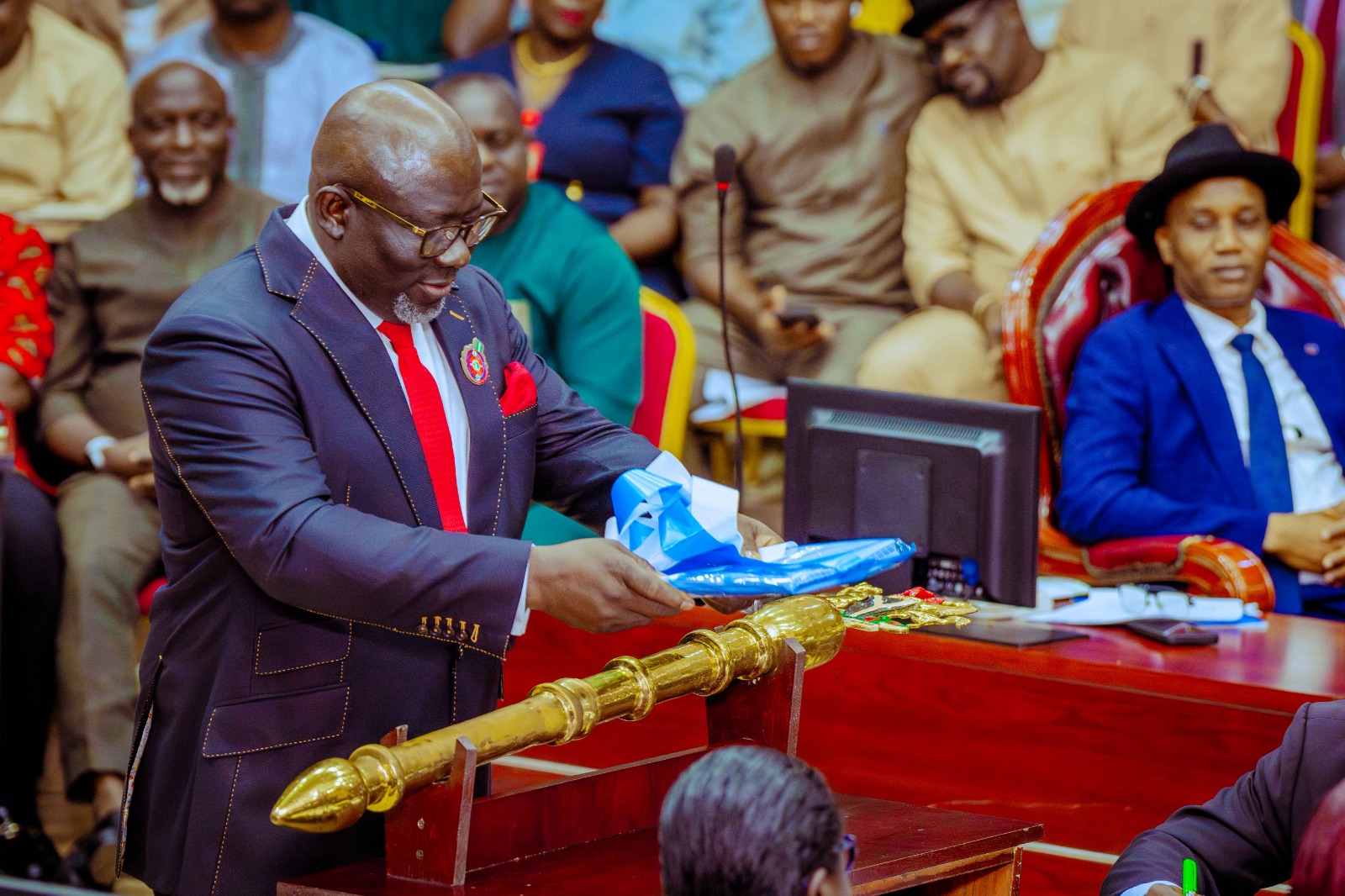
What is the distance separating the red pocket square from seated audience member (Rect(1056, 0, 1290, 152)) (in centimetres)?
321

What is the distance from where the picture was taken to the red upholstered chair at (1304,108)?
458cm

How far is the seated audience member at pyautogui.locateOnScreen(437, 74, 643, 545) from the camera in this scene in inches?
163

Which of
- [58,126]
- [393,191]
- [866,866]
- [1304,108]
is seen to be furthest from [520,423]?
Result: [58,126]

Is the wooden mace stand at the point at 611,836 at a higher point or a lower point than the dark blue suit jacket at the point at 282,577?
lower

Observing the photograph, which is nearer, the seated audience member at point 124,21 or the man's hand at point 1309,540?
the man's hand at point 1309,540

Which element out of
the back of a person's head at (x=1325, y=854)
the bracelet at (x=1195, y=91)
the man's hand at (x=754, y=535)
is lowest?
the back of a person's head at (x=1325, y=854)

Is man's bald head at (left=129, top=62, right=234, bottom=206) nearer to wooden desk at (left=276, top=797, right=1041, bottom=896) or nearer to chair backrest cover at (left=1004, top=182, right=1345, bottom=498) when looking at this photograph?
chair backrest cover at (left=1004, top=182, right=1345, bottom=498)

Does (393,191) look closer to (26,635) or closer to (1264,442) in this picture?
(26,635)

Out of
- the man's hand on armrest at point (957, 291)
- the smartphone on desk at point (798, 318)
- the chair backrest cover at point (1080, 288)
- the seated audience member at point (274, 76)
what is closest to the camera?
the chair backrest cover at point (1080, 288)

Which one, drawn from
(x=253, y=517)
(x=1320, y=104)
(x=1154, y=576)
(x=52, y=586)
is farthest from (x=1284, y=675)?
(x=52, y=586)

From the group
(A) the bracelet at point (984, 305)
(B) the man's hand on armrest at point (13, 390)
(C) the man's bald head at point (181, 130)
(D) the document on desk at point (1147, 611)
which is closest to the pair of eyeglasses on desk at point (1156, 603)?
(D) the document on desk at point (1147, 611)

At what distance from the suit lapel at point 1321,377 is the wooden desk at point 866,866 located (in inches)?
96.9

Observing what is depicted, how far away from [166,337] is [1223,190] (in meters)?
2.87

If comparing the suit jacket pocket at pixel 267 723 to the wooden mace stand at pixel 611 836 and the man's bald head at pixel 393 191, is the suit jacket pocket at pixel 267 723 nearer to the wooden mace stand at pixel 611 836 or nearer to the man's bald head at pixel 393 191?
the wooden mace stand at pixel 611 836
